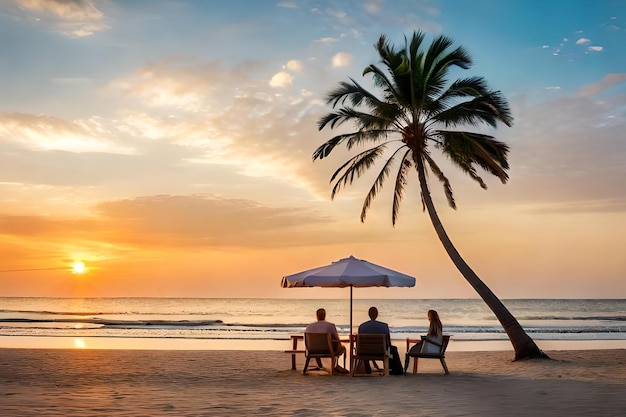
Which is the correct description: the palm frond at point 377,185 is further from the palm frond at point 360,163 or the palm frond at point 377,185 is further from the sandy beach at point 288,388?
the sandy beach at point 288,388

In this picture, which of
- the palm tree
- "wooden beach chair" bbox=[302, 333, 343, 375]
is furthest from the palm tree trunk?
"wooden beach chair" bbox=[302, 333, 343, 375]

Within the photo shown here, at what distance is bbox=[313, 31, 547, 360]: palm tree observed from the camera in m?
17.0

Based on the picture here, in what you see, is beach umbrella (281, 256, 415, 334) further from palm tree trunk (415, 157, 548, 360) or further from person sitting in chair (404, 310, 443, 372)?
palm tree trunk (415, 157, 548, 360)

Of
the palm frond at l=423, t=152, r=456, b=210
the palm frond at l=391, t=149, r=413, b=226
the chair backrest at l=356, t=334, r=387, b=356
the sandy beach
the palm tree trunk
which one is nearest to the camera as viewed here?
the sandy beach

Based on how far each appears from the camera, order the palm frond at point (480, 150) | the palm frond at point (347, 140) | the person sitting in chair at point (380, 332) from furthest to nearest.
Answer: the palm frond at point (347, 140), the palm frond at point (480, 150), the person sitting in chair at point (380, 332)

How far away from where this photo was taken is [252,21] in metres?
15.6

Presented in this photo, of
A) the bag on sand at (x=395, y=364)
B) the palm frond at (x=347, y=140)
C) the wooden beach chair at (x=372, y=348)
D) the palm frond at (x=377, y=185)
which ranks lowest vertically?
the bag on sand at (x=395, y=364)

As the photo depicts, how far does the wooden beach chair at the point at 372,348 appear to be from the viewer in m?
12.4

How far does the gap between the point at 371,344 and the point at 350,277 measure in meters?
1.43

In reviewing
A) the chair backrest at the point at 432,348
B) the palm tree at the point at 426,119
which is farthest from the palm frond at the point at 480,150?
the chair backrest at the point at 432,348

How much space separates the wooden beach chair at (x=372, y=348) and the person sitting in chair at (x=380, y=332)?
19 cm

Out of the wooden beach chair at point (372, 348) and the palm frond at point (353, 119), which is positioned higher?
the palm frond at point (353, 119)

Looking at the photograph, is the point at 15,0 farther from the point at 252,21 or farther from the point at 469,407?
the point at 469,407

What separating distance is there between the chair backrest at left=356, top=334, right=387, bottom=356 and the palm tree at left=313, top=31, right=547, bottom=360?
5080mm
